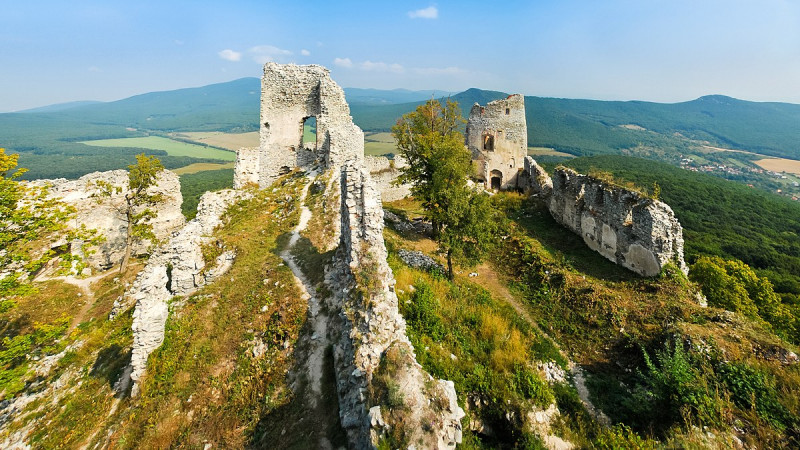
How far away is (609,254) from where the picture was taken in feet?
51.0

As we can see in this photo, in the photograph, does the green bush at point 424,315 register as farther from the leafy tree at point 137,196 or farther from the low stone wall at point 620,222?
the leafy tree at point 137,196

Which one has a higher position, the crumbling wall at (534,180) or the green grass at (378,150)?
the green grass at (378,150)

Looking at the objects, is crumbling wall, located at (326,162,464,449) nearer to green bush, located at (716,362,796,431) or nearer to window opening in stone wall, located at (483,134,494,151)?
green bush, located at (716,362,796,431)

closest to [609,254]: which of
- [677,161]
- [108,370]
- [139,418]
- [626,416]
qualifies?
[626,416]

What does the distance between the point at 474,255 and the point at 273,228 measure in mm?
8333

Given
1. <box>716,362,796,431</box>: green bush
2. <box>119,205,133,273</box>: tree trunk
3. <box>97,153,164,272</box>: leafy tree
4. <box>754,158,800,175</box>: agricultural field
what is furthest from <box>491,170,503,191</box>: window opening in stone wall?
<box>754,158,800,175</box>: agricultural field

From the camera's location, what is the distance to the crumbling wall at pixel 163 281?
8.50m

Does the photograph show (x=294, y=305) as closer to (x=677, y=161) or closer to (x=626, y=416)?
(x=626, y=416)

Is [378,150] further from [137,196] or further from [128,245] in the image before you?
[128,245]

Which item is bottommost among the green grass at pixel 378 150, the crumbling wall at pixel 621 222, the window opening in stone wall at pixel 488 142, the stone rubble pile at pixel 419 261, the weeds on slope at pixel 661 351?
the weeds on slope at pixel 661 351

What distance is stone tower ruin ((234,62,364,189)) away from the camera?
59.9 ft

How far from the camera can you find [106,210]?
1869cm

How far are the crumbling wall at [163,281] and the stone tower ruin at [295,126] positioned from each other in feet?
20.7

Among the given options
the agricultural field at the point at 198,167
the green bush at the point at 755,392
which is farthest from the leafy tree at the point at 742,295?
the agricultural field at the point at 198,167
